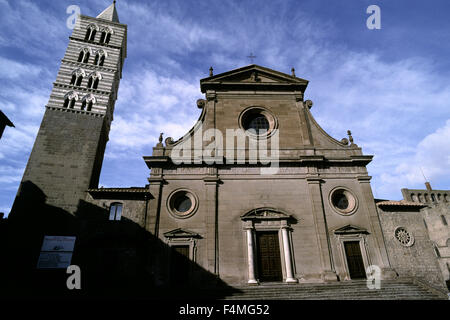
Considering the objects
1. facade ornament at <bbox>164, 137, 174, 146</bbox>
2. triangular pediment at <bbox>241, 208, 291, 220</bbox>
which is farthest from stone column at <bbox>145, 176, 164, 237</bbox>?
triangular pediment at <bbox>241, 208, 291, 220</bbox>

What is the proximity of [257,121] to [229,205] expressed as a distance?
22.8 feet

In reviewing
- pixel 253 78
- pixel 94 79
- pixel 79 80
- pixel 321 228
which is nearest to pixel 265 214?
pixel 321 228

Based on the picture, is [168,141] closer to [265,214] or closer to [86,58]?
[265,214]

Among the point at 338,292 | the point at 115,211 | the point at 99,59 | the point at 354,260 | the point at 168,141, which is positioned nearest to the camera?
the point at 338,292

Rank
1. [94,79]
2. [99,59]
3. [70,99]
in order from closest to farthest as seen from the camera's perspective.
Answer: [70,99] < [94,79] < [99,59]

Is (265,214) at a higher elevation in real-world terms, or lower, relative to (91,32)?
lower

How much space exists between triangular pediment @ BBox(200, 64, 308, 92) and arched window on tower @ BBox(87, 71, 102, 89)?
29.7 ft

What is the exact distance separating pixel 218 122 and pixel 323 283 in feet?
38.5

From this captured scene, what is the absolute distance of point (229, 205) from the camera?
48.0ft

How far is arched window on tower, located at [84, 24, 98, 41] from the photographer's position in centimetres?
2181

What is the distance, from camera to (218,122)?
1708 centimetres

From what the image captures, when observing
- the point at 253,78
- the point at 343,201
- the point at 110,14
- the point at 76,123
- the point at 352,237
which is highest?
the point at 110,14

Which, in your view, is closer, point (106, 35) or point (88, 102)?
point (88, 102)
